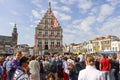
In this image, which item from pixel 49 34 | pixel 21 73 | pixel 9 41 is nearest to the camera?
pixel 21 73

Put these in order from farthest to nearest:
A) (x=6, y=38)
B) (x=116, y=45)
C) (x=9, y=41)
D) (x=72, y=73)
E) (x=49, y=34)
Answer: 1. (x=6, y=38)
2. (x=9, y=41)
3. (x=116, y=45)
4. (x=49, y=34)
5. (x=72, y=73)

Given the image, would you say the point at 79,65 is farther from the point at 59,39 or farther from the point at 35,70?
the point at 59,39

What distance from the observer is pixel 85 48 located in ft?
443

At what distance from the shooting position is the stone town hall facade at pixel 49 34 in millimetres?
54875

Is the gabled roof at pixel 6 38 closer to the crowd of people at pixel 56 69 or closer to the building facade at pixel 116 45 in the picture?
the building facade at pixel 116 45

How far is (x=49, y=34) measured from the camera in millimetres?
56125

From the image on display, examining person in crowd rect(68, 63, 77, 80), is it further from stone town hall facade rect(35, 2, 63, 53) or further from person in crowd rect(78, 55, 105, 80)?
stone town hall facade rect(35, 2, 63, 53)

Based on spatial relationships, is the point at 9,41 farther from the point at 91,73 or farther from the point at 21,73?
the point at 91,73

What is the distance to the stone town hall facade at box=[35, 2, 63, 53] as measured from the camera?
54.9 metres

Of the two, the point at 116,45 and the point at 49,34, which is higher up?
the point at 49,34

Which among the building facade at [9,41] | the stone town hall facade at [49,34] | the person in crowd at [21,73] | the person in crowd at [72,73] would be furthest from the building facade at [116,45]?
the person in crowd at [21,73]

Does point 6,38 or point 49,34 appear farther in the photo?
point 6,38

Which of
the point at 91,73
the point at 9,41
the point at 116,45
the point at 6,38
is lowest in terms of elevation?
the point at 91,73

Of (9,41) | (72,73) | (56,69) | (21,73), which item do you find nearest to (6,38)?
(9,41)
